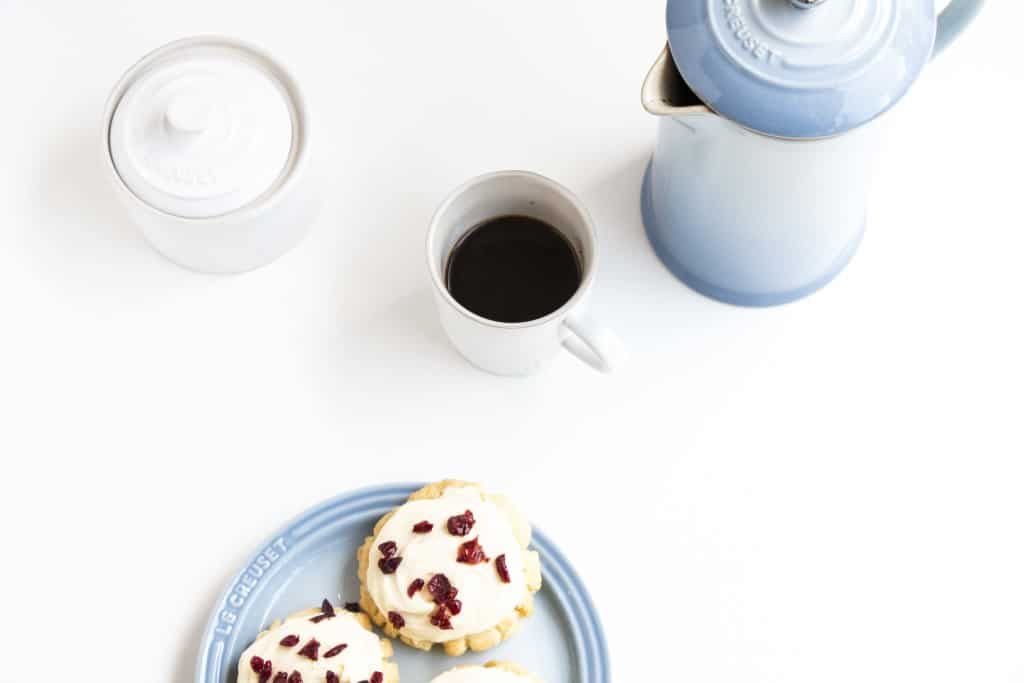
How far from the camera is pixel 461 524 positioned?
0.98 metres

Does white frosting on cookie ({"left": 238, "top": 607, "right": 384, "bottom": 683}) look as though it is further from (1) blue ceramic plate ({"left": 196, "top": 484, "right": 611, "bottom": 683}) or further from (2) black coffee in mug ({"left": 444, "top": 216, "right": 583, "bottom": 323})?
(2) black coffee in mug ({"left": 444, "top": 216, "right": 583, "bottom": 323})

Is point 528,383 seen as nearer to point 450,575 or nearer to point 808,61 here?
point 450,575

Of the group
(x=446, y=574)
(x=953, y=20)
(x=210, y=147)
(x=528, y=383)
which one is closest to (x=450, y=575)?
(x=446, y=574)

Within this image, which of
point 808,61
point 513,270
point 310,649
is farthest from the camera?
point 513,270

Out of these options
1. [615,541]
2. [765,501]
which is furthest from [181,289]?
[765,501]

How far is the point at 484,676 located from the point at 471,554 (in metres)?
0.10

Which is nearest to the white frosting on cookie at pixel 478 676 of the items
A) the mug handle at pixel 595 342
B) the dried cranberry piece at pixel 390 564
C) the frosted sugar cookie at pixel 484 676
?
the frosted sugar cookie at pixel 484 676

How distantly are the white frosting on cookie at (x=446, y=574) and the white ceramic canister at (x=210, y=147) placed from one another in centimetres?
32

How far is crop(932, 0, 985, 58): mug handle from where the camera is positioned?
3.01ft

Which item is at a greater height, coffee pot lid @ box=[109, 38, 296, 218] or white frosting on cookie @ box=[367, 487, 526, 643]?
coffee pot lid @ box=[109, 38, 296, 218]

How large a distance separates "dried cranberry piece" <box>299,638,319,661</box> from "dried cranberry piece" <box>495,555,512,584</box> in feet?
A: 0.55

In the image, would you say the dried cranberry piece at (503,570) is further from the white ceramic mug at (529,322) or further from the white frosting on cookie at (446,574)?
the white ceramic mug at (529,322)

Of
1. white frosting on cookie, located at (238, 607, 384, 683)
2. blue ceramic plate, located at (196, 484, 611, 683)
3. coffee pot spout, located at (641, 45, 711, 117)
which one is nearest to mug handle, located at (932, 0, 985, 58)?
coffee pot spout, located at (641, 45, 711, 117)

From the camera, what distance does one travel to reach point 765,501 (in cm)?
107
